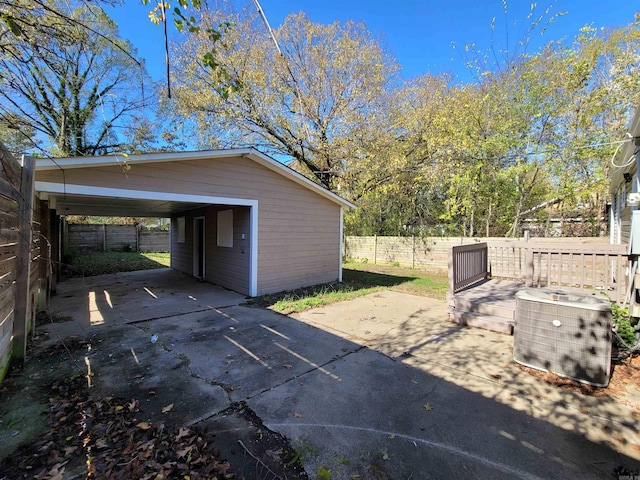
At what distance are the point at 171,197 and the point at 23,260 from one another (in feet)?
9.13

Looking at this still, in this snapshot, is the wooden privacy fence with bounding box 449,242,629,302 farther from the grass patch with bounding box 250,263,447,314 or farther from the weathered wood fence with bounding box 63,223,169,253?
the weathered wood fence with bounding box 63,223,169,253

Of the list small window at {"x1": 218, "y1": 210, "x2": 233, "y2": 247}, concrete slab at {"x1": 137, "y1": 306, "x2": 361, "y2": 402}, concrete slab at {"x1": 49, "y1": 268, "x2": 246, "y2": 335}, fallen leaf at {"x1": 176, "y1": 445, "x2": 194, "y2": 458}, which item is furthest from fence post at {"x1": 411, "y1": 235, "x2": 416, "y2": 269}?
fallen leaf at {"x1": 176, "y1": 445, "x2": 194, "y2": 458}

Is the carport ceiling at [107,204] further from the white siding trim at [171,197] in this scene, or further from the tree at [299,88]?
the tree at [299,88]

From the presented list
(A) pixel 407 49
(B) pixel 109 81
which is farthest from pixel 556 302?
(B) pixel 109 81

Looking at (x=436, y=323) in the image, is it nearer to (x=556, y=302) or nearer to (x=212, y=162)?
(x=556, y=302)

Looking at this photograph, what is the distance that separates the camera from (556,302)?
297 centimetres

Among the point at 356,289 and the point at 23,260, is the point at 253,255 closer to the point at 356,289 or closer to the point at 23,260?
the point at 356,289

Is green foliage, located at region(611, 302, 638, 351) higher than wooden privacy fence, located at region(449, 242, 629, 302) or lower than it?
lower

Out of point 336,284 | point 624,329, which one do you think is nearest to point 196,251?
point 336,284

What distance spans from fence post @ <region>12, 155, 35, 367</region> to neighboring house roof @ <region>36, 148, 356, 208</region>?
0.94 metres

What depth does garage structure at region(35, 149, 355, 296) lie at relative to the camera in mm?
4840

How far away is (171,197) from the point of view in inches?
221

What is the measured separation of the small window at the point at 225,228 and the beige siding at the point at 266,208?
1.16 ft

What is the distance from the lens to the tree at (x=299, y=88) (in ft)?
37.2
